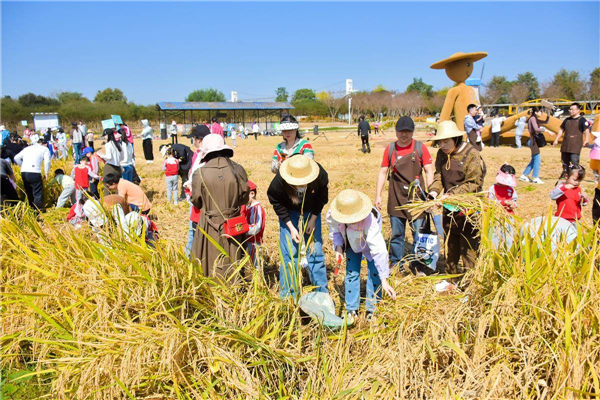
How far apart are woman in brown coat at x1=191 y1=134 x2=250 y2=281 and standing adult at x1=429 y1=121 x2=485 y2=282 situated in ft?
5.32

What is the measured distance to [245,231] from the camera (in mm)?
3393

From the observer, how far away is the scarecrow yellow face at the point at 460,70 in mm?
11930

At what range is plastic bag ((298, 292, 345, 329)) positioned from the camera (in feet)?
8.27

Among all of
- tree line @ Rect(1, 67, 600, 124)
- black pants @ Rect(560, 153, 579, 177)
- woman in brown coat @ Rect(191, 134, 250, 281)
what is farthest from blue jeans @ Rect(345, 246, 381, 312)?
tree line @ Rect(1, 67, 600, 124)

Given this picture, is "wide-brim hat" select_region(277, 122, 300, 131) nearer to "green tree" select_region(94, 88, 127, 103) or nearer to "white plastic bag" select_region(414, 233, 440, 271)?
"white plastic bag" select_region(414, 233, 440, 271)

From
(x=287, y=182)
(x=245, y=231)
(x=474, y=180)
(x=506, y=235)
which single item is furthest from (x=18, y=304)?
(x=474, y=180)

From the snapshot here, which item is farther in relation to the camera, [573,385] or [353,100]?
[353,100]

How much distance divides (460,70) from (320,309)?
37.2ft

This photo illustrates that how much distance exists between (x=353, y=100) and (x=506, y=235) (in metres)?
55.9

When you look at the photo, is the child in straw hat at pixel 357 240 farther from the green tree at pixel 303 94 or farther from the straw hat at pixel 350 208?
the green tree at pixel 303 94

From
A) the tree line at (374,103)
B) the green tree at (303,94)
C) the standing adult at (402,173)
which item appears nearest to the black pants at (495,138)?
the standing adult at (402,173)

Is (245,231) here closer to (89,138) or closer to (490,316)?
(490,316)

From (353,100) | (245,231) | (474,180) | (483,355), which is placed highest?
(353,100)

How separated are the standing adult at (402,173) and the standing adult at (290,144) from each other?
831 millimetres
